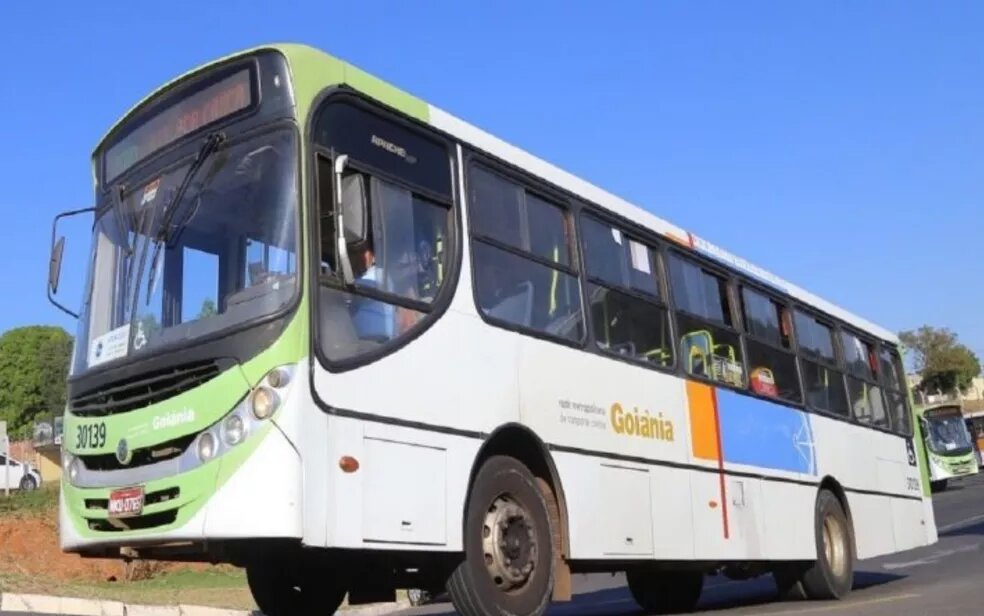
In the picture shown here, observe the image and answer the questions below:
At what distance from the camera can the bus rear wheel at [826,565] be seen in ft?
39.1

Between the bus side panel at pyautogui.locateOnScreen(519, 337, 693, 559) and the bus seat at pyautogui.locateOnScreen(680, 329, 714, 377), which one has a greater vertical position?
the bus seat at pyautogui.locateOnScreen(680, 329, 714, 377)

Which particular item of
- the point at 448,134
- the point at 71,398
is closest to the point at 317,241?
the point at 448,134

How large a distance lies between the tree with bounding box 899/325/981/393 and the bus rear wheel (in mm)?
76348

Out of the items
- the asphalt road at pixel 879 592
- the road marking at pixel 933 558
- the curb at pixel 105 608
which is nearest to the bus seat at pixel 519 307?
the asphalt road at pixel 879 592

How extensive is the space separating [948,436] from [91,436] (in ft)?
150

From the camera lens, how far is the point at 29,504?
29.8 meters

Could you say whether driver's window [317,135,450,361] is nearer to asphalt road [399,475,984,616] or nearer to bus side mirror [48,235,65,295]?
bus side mirror [48,235,65,295]

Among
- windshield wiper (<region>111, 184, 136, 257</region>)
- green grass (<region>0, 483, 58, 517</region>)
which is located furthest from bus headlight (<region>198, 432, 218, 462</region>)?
green grass (<region>0, 483, 58, 517</region>)

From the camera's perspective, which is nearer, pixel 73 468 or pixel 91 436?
pixel 91 436

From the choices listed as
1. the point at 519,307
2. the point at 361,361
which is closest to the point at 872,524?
the point at 519,307

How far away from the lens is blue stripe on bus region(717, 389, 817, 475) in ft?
33.6

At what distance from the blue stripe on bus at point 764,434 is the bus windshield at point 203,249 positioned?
5317 millimetres

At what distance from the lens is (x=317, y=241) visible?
239 inches

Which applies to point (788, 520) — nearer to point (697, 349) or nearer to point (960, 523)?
point (697, 349)
